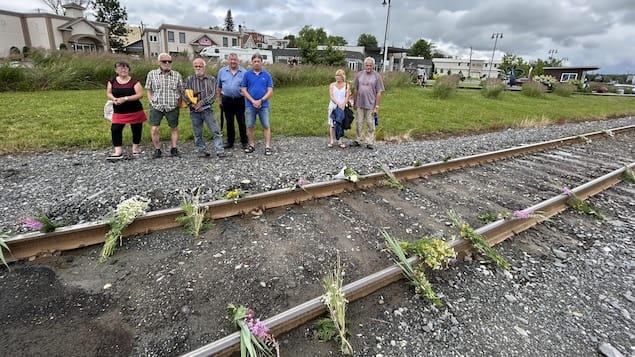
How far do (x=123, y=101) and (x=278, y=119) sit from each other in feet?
18.7

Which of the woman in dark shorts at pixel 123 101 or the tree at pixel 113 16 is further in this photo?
the tree at pixel 113 16

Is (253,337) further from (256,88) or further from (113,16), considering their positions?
(113,16)

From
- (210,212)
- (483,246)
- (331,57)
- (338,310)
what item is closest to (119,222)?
(210,212)

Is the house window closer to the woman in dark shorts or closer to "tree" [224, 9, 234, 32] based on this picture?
the woman in dark shorts

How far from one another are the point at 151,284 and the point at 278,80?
19079 mm

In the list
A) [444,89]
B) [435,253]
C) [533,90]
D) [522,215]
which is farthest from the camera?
[533,90]

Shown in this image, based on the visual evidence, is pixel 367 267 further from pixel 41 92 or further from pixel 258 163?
pixel 41 92

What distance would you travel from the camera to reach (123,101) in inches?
227

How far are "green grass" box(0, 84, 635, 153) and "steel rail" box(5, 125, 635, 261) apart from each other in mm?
3767

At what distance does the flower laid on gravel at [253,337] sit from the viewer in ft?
6.90

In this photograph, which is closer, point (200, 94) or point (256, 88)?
point (200, 94)

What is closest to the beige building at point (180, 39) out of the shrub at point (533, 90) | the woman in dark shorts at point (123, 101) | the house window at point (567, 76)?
the shrub at point (533, 90)

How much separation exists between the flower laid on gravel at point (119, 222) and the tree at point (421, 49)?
113 m

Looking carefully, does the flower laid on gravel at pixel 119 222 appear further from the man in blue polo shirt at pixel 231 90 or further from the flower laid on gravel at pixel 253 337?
the man in blue polo shirt at pixel 231 90
